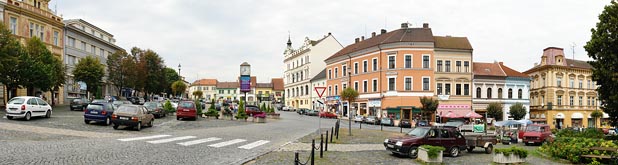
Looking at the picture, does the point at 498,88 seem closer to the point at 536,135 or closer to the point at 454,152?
the point at 536,135

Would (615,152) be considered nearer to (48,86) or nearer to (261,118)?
(261,118)

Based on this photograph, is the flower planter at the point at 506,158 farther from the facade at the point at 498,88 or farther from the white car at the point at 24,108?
the facade at the point at 498,88

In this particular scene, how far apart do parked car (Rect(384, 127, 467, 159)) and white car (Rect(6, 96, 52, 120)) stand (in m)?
19.5

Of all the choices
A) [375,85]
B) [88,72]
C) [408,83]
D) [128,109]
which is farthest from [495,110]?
[88,72]

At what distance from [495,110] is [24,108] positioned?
157 ft

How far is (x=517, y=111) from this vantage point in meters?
55.5

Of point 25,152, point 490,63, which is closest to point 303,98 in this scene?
point 490,63

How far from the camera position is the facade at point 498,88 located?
5750 cm

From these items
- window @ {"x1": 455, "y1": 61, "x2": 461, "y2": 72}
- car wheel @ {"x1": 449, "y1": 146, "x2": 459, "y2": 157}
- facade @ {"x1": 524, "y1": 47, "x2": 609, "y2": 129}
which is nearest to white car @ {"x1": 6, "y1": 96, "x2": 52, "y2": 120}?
car wheel @ {"x1": 449, "y1": 146, "x2": 459, "y2": 157}

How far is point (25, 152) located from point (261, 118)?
25.5 meters

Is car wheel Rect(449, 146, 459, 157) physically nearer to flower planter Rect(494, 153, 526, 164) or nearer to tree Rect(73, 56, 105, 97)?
flower planter Rect(494, 153, 526, 164)

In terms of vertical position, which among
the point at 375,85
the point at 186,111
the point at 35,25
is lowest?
the point at 186,111

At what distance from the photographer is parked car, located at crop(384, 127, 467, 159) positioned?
17016mm

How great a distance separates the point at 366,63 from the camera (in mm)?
61281
